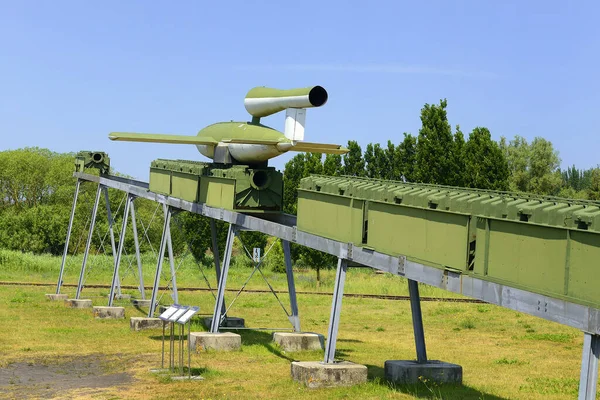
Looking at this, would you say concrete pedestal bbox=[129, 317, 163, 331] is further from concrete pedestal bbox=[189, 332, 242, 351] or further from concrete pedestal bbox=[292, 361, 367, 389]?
concrete pedestal bbox=[292, 361, 367, 389]

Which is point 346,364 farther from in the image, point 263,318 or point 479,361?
point 263,318

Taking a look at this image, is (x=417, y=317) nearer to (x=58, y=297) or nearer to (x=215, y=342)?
(x=215, y=342)

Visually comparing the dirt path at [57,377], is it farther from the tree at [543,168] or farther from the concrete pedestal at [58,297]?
the tree at [543,168]

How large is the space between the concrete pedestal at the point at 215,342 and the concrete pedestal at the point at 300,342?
1622 mm

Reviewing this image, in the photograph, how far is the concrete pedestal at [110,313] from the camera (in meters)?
39.4

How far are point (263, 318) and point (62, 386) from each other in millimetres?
18293

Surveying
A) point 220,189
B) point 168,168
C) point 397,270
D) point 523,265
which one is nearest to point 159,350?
point 220,189

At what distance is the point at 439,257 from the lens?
17766 millimetres

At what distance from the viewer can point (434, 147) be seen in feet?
214

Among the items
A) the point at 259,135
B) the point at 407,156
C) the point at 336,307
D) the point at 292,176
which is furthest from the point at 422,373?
the point at 292,176

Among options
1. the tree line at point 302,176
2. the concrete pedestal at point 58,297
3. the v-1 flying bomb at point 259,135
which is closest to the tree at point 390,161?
the tree line at point 302,176

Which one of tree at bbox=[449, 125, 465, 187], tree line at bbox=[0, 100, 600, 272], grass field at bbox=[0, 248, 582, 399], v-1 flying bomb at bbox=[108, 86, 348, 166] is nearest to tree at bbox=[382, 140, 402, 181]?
tree line at bbox=[0, 100, 600, 272]

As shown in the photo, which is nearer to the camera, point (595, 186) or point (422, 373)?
point (422, 373)

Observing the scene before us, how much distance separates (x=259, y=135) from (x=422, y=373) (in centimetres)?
1042
